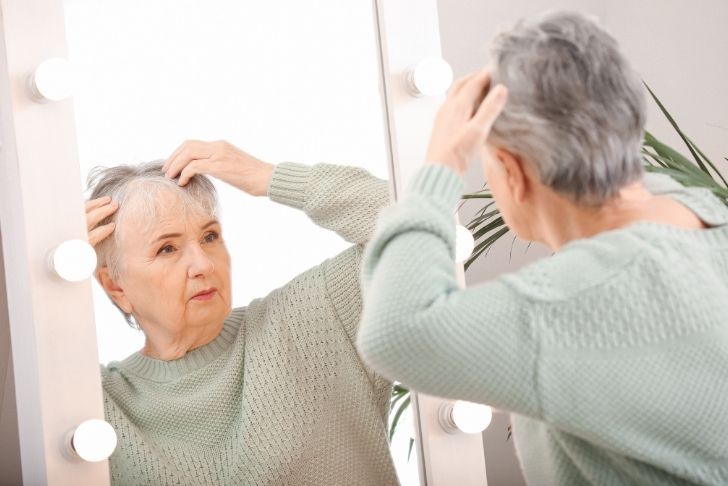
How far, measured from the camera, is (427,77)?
1334 mm

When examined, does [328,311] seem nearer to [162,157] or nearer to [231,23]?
[162,157]

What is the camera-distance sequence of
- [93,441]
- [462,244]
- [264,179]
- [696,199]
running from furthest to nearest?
[462,244], [264,179], [93,441], [696,199]

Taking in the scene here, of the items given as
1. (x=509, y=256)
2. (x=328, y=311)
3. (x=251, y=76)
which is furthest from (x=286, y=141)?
(x=509, y=256)

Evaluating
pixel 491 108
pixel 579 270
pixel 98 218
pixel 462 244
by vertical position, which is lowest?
pixel 462 244

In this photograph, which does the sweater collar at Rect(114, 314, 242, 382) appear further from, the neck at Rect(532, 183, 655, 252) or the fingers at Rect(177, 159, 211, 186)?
the neck at Rect(532, 183, 655, 252)

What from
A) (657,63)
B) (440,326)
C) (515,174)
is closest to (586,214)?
(515,174)

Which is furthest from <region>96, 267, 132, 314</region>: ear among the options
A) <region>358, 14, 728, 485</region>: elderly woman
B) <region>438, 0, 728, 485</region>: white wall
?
<region>438, 0, 728, 485</region>: white wall

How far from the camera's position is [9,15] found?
1146mm

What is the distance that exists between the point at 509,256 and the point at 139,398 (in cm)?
86

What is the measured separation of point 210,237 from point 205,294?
0.23ft

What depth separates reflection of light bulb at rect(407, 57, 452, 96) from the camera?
1330 millimetres

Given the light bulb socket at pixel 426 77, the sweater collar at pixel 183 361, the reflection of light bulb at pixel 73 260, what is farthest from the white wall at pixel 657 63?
the reflection of light bulb at pixel 73 260

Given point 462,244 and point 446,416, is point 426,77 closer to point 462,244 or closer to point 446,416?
point 462,244

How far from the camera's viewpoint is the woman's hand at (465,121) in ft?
2.63
